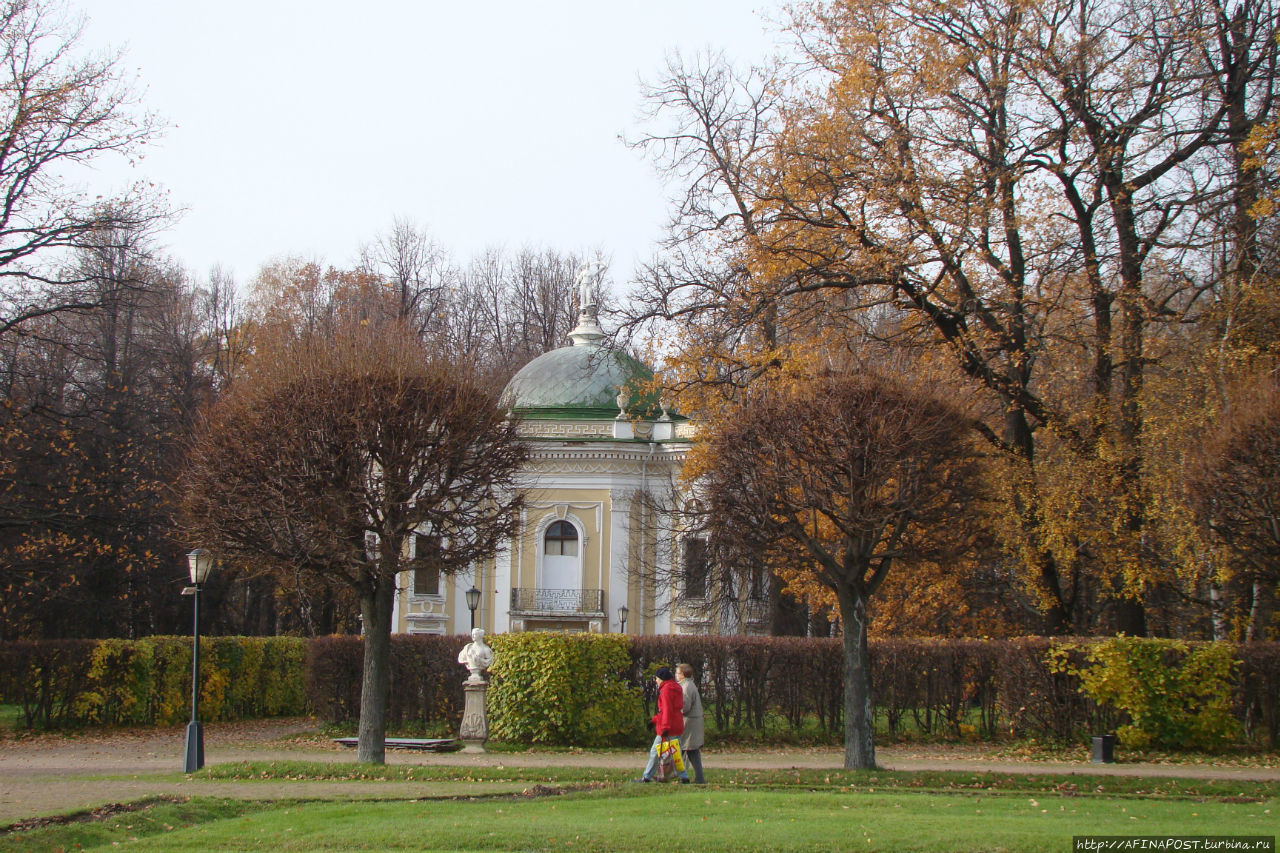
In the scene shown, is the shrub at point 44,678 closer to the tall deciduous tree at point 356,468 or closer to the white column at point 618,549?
the tall deciduous tree at point 356,468

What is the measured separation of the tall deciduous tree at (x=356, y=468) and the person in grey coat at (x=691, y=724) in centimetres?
407

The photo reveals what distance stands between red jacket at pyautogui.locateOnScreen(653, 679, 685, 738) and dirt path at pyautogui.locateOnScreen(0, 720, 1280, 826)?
1844 mm

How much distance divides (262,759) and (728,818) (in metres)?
9.38

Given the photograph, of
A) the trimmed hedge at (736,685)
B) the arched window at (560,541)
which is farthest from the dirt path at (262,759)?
the arched window at (560,541)

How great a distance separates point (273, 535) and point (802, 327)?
33.8 ft

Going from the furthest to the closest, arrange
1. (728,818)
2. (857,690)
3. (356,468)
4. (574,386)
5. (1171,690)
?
(574,386) < (1171,690) < (356,468) < (857,690) < (728,818)

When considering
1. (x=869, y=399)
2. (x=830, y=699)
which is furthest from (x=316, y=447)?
(x=830, y=699)

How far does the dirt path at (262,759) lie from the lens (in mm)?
13562

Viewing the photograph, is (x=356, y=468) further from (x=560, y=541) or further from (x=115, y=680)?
(x=560, y=541)

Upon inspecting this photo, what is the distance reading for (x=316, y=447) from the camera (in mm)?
15875

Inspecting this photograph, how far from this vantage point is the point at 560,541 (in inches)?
1325

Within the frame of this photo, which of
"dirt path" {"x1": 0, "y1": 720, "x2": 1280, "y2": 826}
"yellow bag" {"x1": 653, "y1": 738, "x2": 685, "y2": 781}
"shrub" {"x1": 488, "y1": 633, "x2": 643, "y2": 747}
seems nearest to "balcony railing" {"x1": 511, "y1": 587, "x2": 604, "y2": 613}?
"dirt path" {"x1": 0, "y1": 720, "x2": 1280, "y2": 826}

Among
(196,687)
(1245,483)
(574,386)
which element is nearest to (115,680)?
(196,687)

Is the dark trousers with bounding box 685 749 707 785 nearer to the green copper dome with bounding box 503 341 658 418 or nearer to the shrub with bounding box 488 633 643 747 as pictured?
the shrub with bounding box 488 633 643 747
